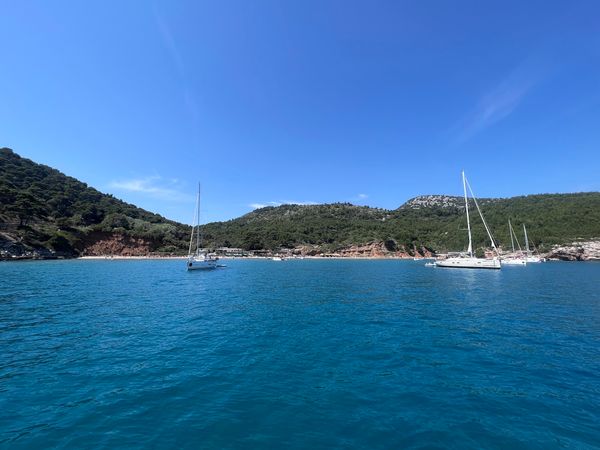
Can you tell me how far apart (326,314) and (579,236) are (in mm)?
134722

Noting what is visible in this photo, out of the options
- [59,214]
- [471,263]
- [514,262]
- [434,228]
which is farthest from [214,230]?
[514,262]

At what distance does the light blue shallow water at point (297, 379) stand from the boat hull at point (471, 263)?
4867 cm

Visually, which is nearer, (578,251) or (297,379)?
(297,379)

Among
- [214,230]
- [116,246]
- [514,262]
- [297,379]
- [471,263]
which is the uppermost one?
[214,230]

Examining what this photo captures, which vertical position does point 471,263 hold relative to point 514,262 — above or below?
below

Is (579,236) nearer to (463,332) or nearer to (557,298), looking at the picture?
(557,298)

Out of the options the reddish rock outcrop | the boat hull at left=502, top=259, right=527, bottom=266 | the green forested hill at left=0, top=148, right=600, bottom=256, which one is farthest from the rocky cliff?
the reddish rock outcrop

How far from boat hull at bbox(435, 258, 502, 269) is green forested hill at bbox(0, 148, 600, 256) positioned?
2048cm

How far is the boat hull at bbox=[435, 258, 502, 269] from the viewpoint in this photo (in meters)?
63.3

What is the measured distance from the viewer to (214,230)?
188m

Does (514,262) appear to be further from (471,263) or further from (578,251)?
(578,251)

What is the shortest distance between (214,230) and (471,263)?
495 ft

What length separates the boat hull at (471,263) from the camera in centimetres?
6328

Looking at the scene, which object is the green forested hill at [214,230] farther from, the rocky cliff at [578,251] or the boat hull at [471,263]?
the boat hull at [471,263]
